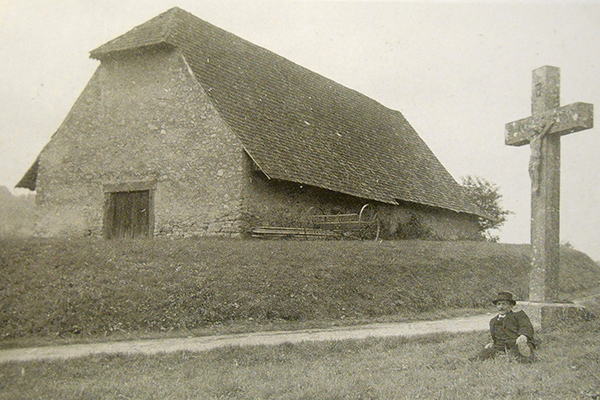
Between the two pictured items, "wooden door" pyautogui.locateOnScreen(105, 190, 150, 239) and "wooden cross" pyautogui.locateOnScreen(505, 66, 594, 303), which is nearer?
"wooden cross" pyautogui.locateOnScreen(505, 66, 594, 303)

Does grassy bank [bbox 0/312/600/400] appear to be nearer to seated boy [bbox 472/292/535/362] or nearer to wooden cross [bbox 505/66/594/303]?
seated boy [bbox 472/292/535/362]

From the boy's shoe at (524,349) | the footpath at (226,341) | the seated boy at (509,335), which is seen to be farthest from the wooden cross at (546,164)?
the boy's shoe at (524,349)

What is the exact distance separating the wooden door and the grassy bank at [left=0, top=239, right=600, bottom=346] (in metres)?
2.86

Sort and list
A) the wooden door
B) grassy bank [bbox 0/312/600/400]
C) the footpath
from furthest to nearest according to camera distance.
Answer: the wooden door < the footpath < grassy bank [bbox 0/312/600/400]

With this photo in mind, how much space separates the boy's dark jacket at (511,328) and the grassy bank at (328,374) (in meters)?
0.31

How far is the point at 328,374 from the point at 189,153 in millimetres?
11267

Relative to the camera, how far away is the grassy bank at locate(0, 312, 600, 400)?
525 cm

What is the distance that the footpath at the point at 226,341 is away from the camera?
7.46 metres

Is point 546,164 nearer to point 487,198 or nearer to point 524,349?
point 524,349

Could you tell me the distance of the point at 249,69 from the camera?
65.4ft

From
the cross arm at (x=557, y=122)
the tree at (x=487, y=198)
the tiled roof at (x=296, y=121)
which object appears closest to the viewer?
the cross arm at (x=557, y=122)

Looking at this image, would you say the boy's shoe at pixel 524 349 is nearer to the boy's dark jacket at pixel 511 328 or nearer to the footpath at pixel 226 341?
the boy's dark jacket at pixel 511 328

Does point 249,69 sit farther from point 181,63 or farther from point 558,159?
point 558,159

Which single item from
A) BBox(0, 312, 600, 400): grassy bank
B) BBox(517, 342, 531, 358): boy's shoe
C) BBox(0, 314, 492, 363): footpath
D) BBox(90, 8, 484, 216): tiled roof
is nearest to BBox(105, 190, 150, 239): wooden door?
BBox(90, 8, 484, 216): tiled roof
